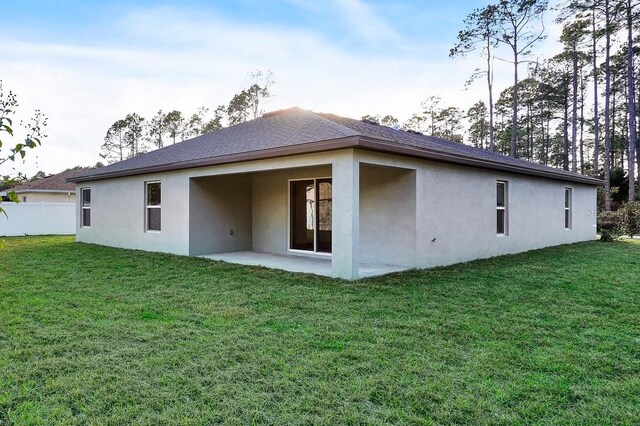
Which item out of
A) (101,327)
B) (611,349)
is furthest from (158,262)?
(611,349)

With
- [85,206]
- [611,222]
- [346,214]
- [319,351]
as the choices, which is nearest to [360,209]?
[346,214]

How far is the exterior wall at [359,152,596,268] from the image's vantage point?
27.2 feet

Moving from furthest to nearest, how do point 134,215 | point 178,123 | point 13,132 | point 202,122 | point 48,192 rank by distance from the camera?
point 178,123 < point 202,122 < point 48,192 < point 134,215 < point 13,132

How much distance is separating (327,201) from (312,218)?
2.10 ft

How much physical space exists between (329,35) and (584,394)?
12.5 metres

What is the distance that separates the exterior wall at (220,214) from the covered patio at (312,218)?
0.08 feet

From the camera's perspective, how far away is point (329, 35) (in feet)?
43.3

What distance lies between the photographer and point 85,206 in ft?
46.7

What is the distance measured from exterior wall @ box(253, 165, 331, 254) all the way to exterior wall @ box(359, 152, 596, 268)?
296cm

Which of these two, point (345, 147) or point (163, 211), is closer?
point (345, 147)

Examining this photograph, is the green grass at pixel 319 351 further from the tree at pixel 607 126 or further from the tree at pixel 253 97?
the tree at pixel 253 97

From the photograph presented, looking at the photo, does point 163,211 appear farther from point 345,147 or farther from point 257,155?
point 345,147

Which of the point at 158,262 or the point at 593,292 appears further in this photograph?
the point at 158,262

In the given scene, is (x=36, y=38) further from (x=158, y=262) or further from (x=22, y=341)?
(x=22, y=341)
